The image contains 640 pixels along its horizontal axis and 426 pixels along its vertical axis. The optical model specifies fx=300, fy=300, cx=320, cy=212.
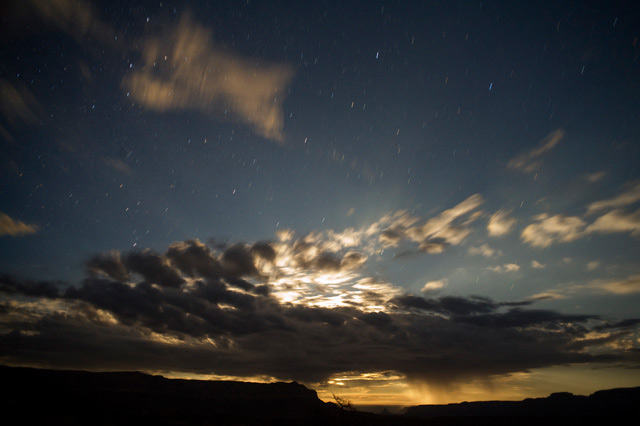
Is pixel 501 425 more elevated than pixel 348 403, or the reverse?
pixel 348 403

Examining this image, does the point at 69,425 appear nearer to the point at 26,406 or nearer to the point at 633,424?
the point at 26,406

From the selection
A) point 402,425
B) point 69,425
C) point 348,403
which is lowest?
point 402,425

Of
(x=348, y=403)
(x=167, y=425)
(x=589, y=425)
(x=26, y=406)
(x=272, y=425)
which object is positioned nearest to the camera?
(x=348, y=403)

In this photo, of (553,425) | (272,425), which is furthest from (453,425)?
(272,425)

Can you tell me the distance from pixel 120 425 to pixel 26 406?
25.9 metres

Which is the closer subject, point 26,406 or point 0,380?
point 26,406

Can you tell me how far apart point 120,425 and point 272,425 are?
59421 millimetres

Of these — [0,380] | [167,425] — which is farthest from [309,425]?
[0,380]

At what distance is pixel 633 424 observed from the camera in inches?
Answer: 5443

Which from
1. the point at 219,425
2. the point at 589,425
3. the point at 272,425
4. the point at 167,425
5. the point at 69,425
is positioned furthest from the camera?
the point at 589,425

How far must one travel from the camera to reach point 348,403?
213ft

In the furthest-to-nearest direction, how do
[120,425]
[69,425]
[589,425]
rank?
[589,425]
[120,425]
[69,425]

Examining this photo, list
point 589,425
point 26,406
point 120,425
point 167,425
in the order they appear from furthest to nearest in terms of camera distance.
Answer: point 589,425, point 167,425, point 120,425, point 26,406

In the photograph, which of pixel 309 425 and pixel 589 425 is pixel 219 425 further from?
pixel 589 425
